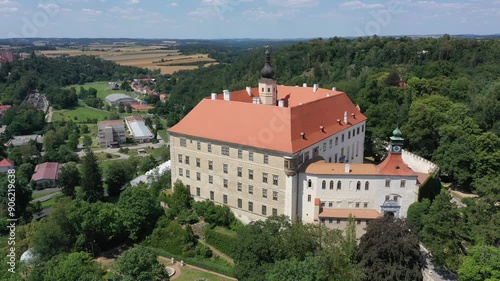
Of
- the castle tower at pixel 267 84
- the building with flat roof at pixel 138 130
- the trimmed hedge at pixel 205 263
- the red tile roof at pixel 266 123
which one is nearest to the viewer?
the trimmed hedge at pixel 205 263

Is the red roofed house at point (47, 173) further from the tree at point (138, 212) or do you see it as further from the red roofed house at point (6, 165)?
the tree at point (138, 212)

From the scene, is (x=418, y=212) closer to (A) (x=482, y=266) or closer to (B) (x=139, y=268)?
(A) (x=482, y=266)

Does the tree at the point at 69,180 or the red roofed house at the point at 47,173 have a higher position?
the tree at the point at 69,180

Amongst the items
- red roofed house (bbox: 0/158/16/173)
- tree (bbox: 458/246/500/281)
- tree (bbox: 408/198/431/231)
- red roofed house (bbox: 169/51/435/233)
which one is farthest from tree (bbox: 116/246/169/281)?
red roofed house (bbox: 0/158/16/173)

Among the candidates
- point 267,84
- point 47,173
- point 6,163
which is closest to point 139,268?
point 267,84

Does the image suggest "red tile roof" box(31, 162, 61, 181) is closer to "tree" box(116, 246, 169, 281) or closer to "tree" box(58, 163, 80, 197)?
"tree" box(58, 163, 80, 197)

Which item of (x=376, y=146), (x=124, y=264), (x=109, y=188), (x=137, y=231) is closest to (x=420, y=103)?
(x=376, y=146)

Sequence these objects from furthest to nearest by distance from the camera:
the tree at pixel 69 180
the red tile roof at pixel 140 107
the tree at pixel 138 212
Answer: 1. the red tile roof at pixel 140 107
2. the tree at pixel 69 180
3. the tree at pixel 138 212

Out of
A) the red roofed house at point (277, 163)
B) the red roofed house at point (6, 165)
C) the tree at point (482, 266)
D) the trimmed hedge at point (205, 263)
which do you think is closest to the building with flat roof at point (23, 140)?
the red roofed house at point (6, 165)

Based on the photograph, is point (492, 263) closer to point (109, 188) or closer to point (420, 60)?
point (109, 188)
